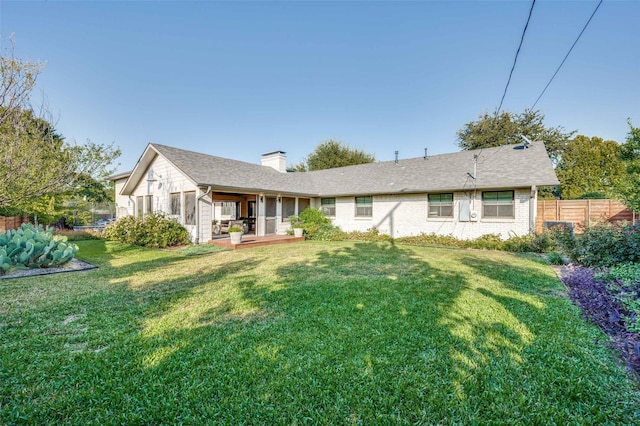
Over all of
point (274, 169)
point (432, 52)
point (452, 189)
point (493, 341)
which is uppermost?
point (432, 52)

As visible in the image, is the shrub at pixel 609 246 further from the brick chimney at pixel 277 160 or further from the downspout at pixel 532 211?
the brick chimney at pixel 277 160

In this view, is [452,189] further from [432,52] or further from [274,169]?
[274,169]

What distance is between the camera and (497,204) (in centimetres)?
1199

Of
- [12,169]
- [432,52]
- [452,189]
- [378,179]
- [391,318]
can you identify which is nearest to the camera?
[391,318]

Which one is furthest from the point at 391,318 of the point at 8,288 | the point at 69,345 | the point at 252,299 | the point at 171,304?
the point at 8,288

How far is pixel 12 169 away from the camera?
586cm

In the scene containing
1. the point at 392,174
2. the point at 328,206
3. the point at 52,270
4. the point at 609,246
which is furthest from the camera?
the point at 328,206

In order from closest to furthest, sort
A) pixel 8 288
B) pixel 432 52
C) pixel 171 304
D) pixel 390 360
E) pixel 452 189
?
pixel 390 360 < pixel 171 304 < pixel 8 288 < pixel 432 52 < pixel 452 189

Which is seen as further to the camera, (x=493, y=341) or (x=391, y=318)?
(x=391, y=318)

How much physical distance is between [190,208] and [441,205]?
38.8 ft

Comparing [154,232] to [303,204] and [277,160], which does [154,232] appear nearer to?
[303,204]

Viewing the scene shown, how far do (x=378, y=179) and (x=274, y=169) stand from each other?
712cm

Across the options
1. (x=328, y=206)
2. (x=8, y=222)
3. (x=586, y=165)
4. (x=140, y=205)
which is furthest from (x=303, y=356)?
(x=586, y=165)

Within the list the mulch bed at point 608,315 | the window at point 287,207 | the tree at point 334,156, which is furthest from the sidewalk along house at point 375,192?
the tree at point 334,156
